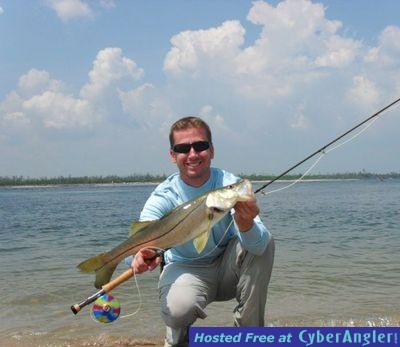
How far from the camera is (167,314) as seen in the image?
13.4 feet

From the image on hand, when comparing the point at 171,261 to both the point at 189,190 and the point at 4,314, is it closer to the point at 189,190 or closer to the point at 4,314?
the point at 189,190

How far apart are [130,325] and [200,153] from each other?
3.40m

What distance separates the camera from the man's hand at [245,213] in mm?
3662

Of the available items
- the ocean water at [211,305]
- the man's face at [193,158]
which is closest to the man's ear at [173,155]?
the man's face at [193,158]

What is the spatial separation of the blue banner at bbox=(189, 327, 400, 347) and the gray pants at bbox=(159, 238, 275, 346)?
3.33ft

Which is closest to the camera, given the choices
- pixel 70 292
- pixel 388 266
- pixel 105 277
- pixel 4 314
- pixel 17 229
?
pixel 105 277

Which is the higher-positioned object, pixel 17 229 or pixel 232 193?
pixel 232 193

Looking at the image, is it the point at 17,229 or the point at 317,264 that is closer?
the point at 317,264

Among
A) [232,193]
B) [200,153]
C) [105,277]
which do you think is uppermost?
[200,153]

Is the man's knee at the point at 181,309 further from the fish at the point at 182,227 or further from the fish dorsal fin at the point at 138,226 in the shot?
the fish dorsal fin at the point at 138,226

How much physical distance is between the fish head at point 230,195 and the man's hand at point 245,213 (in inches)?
3.6

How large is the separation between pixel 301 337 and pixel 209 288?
4.84 feet

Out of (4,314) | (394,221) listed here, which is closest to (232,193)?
(4,314)

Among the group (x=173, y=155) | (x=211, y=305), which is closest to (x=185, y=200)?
(x=173, y=155)
